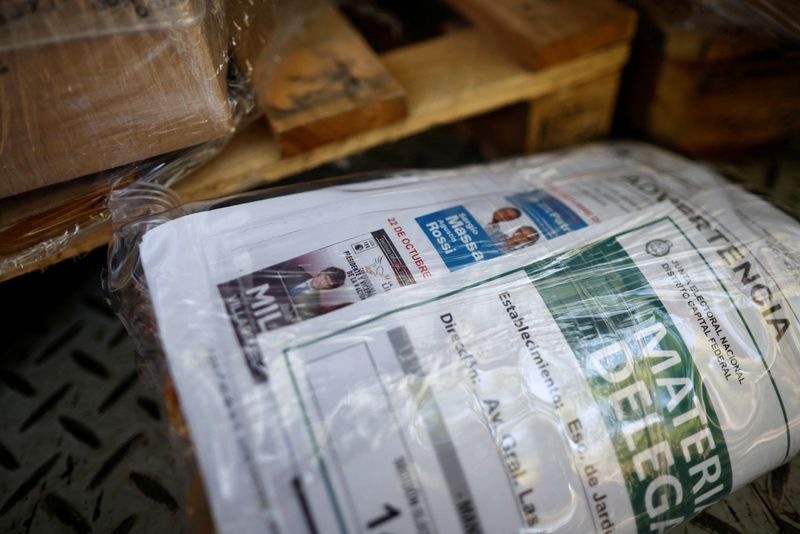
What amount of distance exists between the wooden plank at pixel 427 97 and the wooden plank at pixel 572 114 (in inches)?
1.1

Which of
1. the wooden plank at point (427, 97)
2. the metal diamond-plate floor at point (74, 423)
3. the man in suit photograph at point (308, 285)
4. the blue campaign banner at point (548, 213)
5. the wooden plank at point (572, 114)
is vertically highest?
the wooden plank at point (427, 97)

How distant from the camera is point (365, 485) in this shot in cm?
58

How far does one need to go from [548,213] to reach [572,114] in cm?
47

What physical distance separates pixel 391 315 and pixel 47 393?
84 centimetres

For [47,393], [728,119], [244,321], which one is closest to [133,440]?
[47,393]

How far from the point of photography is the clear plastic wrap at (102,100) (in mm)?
685

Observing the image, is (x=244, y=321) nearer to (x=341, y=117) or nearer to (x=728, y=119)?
(x=341, y=117)

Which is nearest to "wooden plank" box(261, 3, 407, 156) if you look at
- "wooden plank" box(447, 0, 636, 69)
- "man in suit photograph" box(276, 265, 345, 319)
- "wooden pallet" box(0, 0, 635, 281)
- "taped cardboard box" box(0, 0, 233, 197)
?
"wooden pallet" box(0, 0, 635, 281)

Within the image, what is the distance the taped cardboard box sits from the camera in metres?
0.68

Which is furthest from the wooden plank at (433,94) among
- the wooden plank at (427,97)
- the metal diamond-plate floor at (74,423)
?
the metal diamond-plate floor at (74,423)

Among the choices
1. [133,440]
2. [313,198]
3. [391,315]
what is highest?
[313,198]

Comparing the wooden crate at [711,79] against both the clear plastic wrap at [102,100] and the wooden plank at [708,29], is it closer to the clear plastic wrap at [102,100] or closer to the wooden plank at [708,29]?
the wooden plank at [708,29]

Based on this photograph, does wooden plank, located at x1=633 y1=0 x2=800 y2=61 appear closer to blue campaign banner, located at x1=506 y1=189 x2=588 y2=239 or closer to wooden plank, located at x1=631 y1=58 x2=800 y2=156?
wooden plank, located at x1=631 y1=58 x2=800 y2=156

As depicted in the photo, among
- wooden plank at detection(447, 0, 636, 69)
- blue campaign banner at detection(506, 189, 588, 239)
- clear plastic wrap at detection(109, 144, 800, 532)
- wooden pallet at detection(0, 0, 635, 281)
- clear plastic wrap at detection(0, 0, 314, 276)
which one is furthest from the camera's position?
wooden plank at detection(447, 0, 636, 69)
